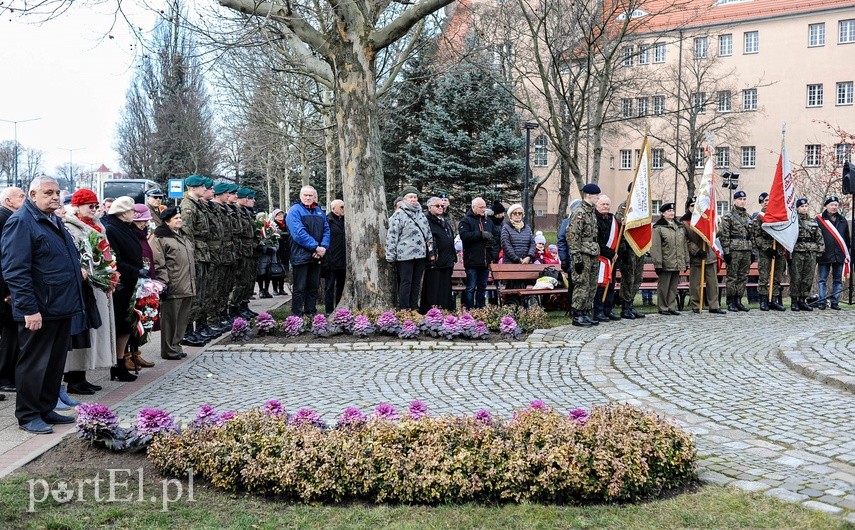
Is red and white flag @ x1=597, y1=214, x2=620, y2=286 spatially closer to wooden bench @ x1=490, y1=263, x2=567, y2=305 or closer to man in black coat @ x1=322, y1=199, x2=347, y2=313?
wooden bench @ x1=490, y1=263, x2=567, y2=305

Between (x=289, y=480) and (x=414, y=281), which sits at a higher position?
(x=414, y=281)

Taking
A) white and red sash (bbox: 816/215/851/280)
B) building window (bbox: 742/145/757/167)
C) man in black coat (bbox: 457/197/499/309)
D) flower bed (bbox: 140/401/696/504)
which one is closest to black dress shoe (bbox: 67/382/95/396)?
flower bed (bbox: 140/401/696/504)

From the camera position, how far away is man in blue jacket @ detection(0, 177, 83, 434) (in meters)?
6.72

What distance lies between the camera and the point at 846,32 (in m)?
52.0

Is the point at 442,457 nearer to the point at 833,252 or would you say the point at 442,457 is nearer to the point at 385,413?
A: the point at 385,413

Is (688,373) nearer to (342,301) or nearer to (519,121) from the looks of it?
(342,301)

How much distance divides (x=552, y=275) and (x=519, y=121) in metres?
13.5

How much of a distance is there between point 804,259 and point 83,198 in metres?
13.1

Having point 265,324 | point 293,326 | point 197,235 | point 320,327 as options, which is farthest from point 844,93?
point 197,235

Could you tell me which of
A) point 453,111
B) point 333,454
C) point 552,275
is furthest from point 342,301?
point 453,111

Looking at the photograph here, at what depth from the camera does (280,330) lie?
12.1 metres

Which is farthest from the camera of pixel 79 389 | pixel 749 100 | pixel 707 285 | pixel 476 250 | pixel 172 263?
pixel 749 100

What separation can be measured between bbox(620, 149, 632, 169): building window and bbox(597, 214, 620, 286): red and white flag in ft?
156

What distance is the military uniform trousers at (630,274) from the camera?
46.6ft
